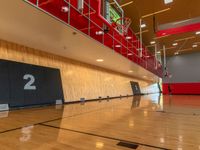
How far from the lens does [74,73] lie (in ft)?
24.5

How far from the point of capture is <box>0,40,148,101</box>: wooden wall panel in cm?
523

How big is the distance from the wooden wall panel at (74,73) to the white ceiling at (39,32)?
26cm

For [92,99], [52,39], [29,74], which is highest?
[52,39]

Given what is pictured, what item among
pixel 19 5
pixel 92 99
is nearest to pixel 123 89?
pixel 92 99

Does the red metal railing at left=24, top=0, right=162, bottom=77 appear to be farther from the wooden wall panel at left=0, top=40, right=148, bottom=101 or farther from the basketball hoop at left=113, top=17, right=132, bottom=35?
the wooden wall panel at left=0, top=40, right=148, bottom=101

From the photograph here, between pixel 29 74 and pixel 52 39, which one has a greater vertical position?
pixel 52 39

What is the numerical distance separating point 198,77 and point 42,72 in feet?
59.7

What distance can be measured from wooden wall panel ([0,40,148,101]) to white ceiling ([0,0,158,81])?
0.26 meters

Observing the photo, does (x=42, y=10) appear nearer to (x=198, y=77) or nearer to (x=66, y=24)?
(x=66, y=24)

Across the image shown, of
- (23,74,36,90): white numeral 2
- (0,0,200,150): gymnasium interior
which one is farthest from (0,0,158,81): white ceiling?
(23,74,36,90): white numeral 2

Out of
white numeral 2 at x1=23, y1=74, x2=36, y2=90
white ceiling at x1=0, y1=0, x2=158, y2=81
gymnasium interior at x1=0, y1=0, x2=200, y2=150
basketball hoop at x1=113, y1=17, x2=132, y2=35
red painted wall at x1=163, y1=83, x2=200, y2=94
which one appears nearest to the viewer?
gymnasium interior at x1=0, y1=0, x2=200, y2=150

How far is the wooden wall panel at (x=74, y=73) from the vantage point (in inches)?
206

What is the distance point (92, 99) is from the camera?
27.8 feet

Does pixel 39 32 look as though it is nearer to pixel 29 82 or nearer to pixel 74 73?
pixel 29 82
